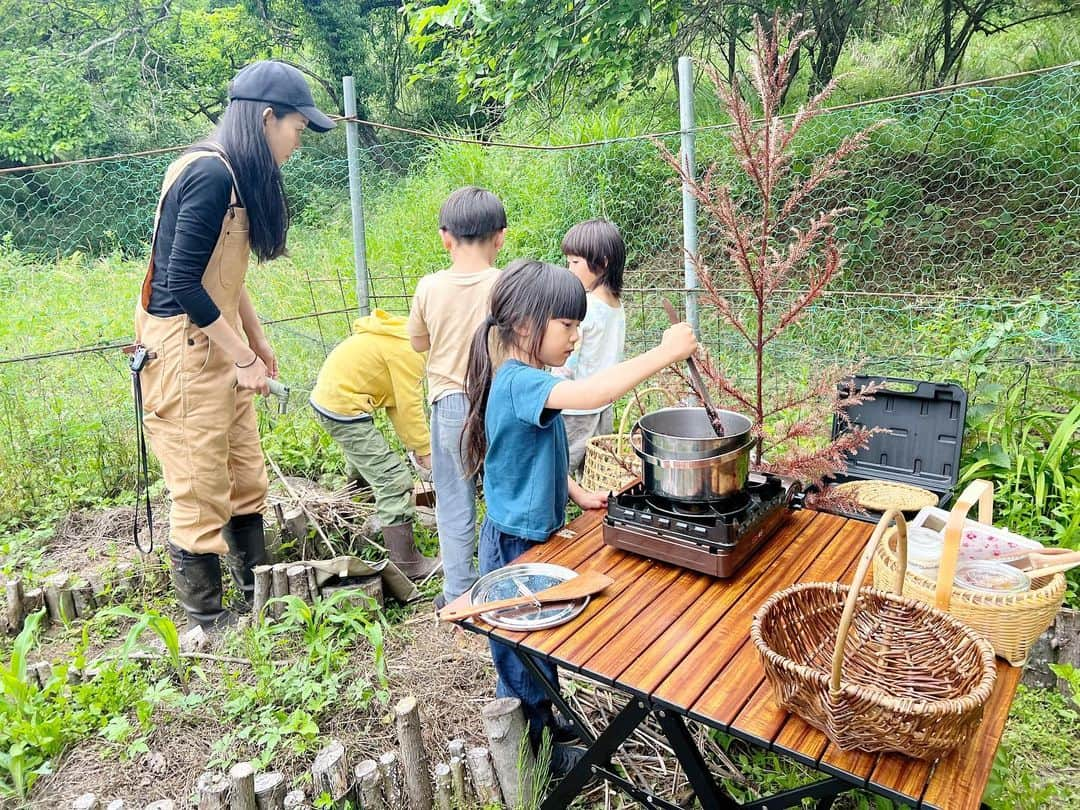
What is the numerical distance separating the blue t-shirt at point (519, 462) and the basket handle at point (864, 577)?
0.93 meters

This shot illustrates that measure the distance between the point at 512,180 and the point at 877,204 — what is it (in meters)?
3.68

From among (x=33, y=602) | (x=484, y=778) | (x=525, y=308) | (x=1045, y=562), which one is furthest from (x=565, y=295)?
(x=33, y=602)

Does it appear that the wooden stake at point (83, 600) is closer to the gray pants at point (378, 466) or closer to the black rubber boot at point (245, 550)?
the black rubber boot at point (245, 550)

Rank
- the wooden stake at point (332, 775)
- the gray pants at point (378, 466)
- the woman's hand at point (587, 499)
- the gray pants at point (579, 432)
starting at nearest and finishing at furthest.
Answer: the wooden stake at point (332, 775) < the woman's hand at point (587, 499) < the gray pants at point (378, 466) < the gray pants at point (579, 432)

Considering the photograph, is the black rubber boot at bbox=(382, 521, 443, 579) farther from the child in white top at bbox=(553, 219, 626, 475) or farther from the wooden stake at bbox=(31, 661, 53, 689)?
the wooden stake at bbox=(31, 661, 53, 689)

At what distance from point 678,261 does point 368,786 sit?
16.7ft

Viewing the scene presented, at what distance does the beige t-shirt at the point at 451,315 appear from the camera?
276cm

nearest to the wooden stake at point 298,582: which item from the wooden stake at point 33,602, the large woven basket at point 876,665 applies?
the wooden stake at point 33,602

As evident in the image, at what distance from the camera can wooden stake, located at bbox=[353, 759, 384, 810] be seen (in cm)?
195

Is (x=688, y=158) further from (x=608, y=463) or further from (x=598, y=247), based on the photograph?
(x=608, y=463)

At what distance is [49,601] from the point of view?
306cm

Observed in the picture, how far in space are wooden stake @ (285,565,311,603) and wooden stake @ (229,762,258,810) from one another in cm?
102

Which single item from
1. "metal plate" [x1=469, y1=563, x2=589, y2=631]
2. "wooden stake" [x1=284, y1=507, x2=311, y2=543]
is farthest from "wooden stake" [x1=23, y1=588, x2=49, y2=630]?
"metal plate" [x1=469, y1=563, x2=589, y2=631]

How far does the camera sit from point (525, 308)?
2.08 metres
